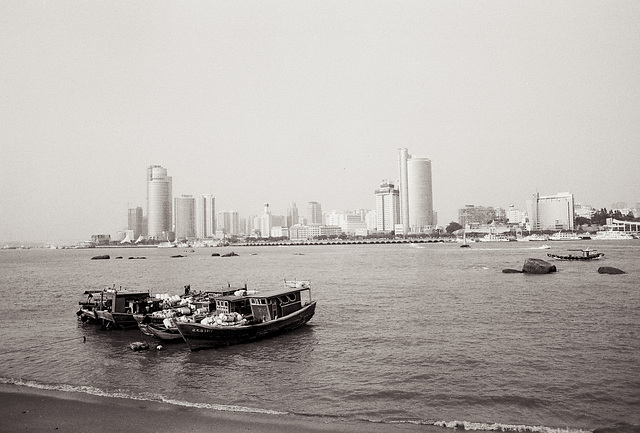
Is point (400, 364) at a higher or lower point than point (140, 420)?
lower

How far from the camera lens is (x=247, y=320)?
26719 millimetres

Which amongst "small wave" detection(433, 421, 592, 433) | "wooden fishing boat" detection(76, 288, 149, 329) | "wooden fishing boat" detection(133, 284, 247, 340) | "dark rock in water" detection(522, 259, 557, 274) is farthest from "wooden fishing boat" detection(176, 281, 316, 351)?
"dark rock in water" detection(522, 259, 557, 274)

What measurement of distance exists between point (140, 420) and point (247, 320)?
1198cm

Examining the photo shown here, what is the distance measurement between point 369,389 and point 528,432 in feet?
19.3

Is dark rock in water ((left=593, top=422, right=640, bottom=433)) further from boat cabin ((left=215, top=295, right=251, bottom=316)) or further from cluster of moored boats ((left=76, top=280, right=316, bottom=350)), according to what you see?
boat cabin ((left=215, top=295, right=251, bottom=316))

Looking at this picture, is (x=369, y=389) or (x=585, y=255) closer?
(x=369, y=389)

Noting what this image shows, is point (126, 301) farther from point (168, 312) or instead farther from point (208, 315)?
point (208, 315)

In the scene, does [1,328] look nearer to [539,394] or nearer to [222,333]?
[222,333]

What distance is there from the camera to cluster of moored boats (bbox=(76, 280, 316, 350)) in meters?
24.7

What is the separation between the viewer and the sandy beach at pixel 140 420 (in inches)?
557

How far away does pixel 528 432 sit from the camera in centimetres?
1397

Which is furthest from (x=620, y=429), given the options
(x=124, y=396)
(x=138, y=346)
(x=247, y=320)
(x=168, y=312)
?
(x=168, y=312)

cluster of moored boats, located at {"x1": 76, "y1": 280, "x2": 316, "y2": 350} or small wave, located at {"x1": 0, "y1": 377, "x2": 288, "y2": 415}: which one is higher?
cluster of moored boats, located at {"x1": 76, "y1": 280, "x2": 316, "y2": 350}

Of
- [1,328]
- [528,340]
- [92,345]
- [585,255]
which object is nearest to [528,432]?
[528,340]
